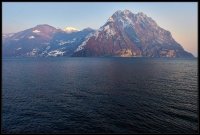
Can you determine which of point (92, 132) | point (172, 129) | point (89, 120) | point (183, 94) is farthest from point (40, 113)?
point (183, 94)

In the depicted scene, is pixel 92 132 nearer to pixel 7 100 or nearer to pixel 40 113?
pixel 40 113

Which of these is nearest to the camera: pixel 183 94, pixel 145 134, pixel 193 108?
pixel 145 134

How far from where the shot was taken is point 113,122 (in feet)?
107

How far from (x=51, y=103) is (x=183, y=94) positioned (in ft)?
109

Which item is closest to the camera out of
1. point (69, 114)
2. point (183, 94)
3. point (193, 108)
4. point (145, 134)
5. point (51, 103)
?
point (145, 134)

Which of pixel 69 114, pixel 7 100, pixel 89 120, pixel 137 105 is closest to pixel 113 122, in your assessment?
pixel 89 120

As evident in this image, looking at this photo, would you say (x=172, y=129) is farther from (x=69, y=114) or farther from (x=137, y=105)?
(x=69, y=114)

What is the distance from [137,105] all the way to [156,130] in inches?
511

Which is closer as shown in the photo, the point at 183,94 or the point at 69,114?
the point at 69,114

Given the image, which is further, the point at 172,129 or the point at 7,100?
the point at 7,100

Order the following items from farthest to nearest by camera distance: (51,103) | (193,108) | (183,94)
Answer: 1. (183,94)
2. (51,103)
3. (193,108)

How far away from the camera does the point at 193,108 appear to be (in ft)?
133

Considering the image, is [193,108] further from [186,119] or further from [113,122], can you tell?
[113,122]

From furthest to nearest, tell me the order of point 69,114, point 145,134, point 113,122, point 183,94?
point 183,94 < point 69,114 < point 113,122 < point 145,134
